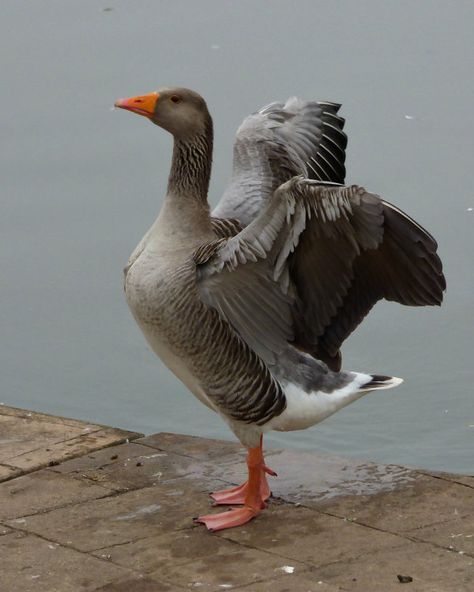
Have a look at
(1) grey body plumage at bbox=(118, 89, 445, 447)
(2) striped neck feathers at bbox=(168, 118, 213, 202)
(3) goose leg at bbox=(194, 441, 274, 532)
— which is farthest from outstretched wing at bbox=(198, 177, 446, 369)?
(3) goose leg at bbox=(194, 441, 274, 532)

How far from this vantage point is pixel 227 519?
492 cm

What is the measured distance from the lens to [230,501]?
5133mm

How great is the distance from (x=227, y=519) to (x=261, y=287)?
0.87 meters

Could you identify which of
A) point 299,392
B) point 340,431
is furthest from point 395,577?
point 340,431

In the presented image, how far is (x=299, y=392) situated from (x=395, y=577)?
100 cm

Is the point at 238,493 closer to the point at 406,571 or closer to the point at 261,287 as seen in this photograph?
the point at 261,287

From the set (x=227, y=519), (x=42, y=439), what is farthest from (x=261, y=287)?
(x=42, y=439)

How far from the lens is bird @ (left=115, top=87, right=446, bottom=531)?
4625mm

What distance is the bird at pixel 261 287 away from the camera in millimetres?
4625

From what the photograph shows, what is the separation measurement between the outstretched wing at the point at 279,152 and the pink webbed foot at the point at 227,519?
1209mm

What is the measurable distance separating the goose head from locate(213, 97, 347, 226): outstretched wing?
1.86 feet

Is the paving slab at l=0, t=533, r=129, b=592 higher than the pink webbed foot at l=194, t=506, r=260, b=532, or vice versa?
the pink webbed foot at l=194, t=506, r=260, b=532

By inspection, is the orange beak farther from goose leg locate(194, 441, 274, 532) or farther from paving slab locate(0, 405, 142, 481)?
paving slab locate(0, 405, 142, 481)

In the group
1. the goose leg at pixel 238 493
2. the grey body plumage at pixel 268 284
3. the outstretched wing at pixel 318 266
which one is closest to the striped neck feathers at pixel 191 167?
the grey body plumage at pixel 268 284
